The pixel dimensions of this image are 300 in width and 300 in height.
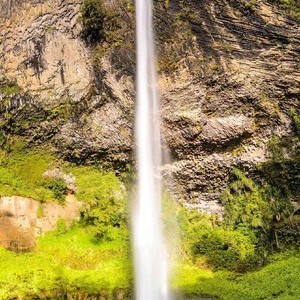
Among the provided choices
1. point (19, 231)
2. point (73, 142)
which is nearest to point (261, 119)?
point (73, 142)

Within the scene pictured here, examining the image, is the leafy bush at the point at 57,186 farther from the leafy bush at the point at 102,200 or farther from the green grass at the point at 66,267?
the green grass at the point at 66,267

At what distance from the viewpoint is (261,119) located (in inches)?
573

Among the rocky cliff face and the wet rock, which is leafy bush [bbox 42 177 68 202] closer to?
the wet rock

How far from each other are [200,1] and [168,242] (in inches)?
324

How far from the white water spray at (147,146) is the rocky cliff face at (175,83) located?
1.08ft

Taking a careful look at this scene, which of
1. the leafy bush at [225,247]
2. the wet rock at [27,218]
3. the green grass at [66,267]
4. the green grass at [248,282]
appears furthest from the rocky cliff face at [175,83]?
the green grass at [66,267]

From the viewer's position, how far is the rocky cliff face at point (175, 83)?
14.4 m

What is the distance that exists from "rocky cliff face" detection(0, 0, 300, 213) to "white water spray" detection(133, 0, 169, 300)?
330 mm

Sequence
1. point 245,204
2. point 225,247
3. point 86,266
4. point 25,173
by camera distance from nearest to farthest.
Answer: point 86,266, point 225,247, point 245,204, point 25,173

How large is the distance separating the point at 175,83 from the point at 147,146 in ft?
7.84

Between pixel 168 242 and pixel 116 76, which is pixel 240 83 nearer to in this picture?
pixel 116 76

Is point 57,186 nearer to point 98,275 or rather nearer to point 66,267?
point 66,267

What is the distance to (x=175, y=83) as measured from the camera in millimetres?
15133

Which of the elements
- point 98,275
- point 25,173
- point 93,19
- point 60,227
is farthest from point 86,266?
point 93,19
